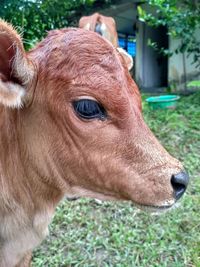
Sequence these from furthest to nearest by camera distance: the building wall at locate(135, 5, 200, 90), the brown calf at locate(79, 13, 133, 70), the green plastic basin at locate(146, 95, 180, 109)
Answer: the building wall at locate(135, 5, 200, 90), the green plastic basin at locate(146, 95, 180, 109), the brown calf at locate(79, 13, 133, 70)

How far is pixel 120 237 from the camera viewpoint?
3227 mm

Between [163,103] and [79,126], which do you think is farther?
[163,103]

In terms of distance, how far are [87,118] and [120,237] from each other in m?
1.82

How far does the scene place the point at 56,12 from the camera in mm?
6758

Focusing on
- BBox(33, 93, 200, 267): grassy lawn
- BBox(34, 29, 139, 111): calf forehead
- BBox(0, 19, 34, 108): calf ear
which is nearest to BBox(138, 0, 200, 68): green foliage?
BBox(33, 93, 200, 267): grassy lawn

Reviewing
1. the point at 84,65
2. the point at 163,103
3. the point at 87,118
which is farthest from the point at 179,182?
the point at 163,103

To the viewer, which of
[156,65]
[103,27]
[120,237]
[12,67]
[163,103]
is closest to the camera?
[12,67]

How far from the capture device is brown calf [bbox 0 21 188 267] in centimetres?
158

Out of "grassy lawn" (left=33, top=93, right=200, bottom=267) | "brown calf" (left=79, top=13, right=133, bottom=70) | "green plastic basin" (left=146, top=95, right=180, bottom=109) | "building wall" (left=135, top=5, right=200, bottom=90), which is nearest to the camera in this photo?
"brown calf" (left=79, top=13, right=133, bottom=70)

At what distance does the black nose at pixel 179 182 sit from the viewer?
1580 millimetres

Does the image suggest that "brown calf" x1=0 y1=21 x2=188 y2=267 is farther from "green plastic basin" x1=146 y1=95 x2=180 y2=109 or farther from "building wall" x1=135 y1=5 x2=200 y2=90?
"building wall" x1=135 y1=5 x2=200 y2=90

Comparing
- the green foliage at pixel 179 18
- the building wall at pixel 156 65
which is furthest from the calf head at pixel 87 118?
the building wall at pixel 156 65

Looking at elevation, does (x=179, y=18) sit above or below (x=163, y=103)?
above

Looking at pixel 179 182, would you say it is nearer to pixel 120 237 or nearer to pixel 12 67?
pixel 12 67
